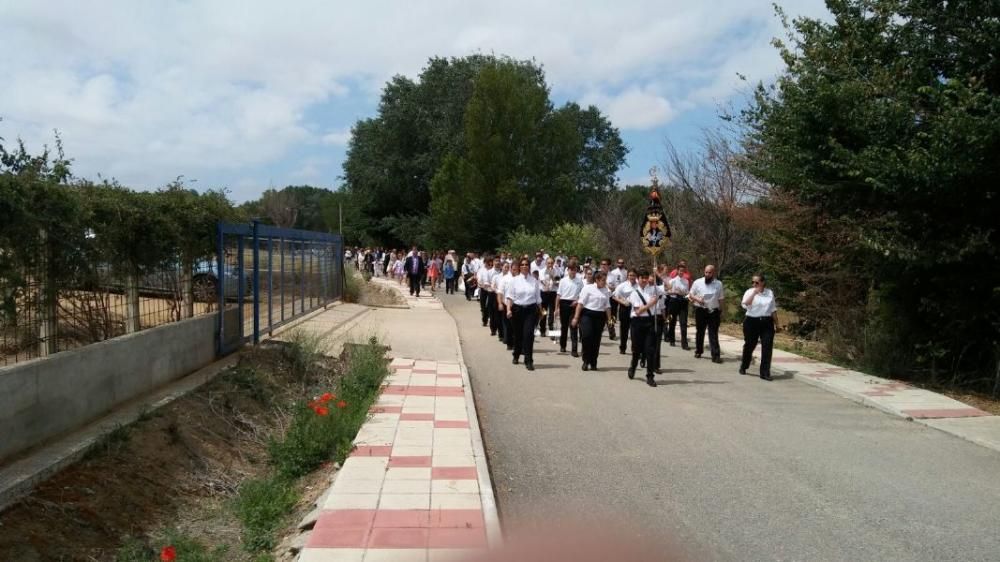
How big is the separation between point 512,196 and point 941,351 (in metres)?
32.0

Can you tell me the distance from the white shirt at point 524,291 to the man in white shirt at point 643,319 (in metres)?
1.76

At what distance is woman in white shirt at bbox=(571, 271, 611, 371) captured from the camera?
41.9 ft

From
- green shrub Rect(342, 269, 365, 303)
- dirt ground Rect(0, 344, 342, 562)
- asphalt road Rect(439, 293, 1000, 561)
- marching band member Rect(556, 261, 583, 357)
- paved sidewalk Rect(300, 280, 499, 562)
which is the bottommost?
dirt ground Rect(0, 344, 342, 562)

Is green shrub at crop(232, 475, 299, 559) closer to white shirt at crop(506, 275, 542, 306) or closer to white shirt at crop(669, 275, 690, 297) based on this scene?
white shirt at crop(506, 275, 542, 306)

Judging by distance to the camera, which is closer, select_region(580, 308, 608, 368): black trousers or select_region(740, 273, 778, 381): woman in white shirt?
select_region(740, 273, 778, 381): woman in white shirt

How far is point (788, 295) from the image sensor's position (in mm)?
19172

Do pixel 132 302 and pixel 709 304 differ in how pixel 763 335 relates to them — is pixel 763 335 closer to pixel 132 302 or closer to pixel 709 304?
pixel 709 304

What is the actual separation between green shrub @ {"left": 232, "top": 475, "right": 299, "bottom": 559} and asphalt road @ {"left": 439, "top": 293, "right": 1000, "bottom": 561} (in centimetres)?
169

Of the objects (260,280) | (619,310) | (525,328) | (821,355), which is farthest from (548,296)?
(260,280)

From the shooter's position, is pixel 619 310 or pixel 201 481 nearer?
pixel 201 481

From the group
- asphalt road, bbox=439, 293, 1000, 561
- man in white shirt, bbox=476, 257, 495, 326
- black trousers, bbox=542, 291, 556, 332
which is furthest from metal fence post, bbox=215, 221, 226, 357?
black trousers, bbox=542, 291, 556, 332

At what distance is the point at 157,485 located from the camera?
280 inches

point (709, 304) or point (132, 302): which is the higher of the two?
point (132, 302)

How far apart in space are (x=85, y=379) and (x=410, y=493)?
381cm
